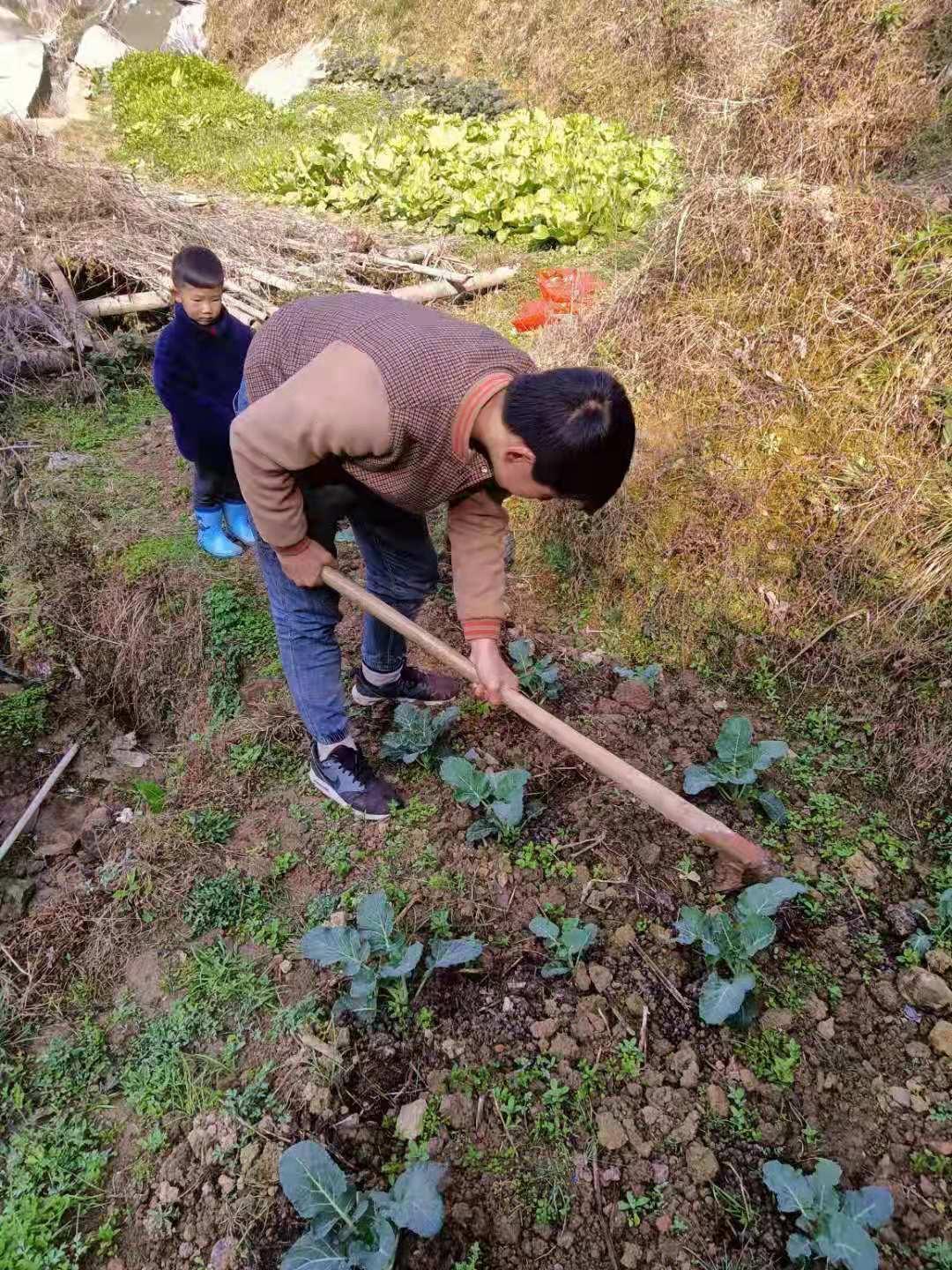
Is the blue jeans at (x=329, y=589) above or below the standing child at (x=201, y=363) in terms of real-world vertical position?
below

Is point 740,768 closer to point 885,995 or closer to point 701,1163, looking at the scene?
point 885,995

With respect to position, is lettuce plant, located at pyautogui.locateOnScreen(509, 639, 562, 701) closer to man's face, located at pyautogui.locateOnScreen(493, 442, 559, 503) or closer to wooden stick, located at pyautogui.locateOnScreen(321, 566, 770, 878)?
wooden stick, located at pyautogui.locateOnScreen(321, 566, 770, 878)

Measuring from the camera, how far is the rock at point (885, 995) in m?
2.01

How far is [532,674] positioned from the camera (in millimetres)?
2920

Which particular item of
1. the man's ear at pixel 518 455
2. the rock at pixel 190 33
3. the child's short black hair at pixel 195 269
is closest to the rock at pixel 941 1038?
the man's ear at pixel 518 455

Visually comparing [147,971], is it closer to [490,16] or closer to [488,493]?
[488,493]

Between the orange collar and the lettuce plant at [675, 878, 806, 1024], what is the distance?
1.43 m

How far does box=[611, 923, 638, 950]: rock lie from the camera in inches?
85.4

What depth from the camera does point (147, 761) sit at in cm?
354

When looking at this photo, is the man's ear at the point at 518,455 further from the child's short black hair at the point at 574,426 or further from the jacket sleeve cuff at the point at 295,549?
the jacket sleeve cuff at the point at 295,549

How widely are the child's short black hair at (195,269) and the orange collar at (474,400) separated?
1.91 m

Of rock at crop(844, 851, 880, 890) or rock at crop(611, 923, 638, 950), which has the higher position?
rock at crop(844, 851, 880, 890)

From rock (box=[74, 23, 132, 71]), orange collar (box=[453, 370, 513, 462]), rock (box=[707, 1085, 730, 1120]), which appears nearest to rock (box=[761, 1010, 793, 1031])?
rock (box=[707, 1085, 730, 1120])

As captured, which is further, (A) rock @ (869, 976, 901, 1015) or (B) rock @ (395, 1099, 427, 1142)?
(A) rock @ (869, 976, 901, 1015)
